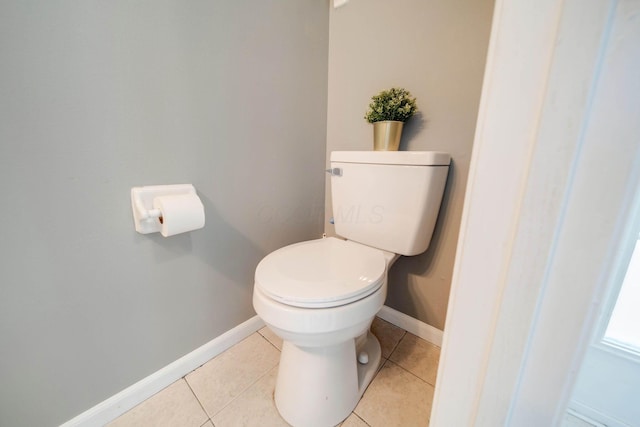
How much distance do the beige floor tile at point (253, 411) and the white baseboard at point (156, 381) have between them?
210 millimetres

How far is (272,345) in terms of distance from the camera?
3.21ft

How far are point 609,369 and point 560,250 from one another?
0.66 m

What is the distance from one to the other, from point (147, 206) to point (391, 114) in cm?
83

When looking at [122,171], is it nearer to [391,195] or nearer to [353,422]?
[391,195]

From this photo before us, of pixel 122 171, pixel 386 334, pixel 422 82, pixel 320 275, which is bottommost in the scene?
pixel 386 334

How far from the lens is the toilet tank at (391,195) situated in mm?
767

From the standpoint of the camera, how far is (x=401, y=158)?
767 mm

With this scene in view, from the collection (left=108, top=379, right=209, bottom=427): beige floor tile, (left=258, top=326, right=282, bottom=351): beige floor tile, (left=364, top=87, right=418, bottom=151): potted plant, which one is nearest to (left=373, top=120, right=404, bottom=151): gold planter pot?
(left=364, top=87, right=418, bottom=151): potted plant

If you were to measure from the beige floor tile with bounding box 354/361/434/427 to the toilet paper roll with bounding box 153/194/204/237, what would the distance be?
77 cm

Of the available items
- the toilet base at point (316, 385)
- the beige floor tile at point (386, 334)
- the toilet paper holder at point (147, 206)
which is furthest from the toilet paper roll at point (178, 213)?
the beige floor tile at point (386, 334)

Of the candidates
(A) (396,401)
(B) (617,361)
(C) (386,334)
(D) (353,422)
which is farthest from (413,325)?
(B) (617,361)

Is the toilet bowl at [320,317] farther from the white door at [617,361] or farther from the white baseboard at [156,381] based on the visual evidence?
the white door at [617,361]

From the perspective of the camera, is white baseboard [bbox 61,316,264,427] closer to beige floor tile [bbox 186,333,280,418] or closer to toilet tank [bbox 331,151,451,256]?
beige floor tile [bbox 186,333,280,418]

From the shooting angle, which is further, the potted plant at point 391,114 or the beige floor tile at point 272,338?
the beige floor tile at point 272,338
